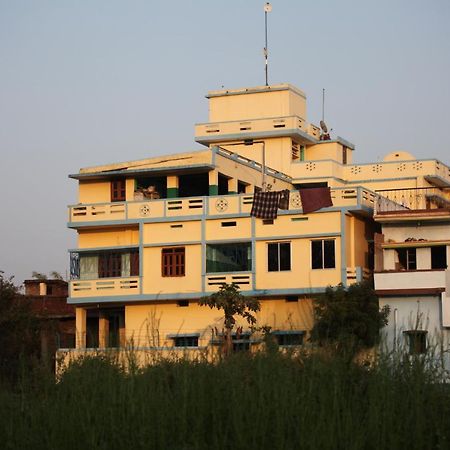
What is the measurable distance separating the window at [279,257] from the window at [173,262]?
3281mm

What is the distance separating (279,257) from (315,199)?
238cm

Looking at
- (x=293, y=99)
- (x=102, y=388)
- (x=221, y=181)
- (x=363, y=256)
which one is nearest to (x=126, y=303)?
(x=221, y=181)

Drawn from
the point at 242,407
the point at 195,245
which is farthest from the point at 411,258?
the point at 242,407

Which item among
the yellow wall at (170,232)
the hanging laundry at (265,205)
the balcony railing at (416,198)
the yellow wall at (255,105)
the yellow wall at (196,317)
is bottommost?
the yellow wall at (196,317)

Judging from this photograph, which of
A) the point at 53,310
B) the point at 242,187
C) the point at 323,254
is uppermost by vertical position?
the point at 242,187

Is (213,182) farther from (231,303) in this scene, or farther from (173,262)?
(231,303)

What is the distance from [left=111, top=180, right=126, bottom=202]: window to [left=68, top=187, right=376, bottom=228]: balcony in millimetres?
1033

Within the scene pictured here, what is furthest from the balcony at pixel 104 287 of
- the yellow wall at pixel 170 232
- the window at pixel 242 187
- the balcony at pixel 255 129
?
the balcony at pixel 255 129

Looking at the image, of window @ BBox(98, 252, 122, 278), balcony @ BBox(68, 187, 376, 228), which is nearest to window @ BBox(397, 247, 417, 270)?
balcony @ BBox(68, 187, 376, 228)

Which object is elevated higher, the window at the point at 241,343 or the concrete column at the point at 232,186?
the concrete column at the point at 232,186

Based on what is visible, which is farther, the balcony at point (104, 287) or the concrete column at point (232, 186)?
the concrete column at point (232, 186)

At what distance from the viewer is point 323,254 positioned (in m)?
41.7

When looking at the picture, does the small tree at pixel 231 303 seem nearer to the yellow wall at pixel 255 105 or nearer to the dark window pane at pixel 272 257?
the dark window pane at pixel 272 257

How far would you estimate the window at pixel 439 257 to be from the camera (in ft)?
132
